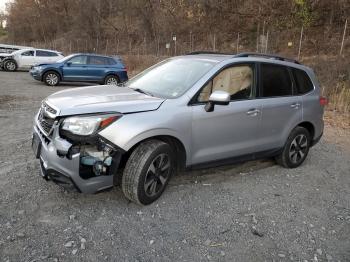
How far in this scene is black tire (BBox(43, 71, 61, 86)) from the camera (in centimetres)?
1506

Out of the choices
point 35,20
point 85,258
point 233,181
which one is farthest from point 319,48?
point 35,20

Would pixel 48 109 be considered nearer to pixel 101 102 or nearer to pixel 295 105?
pixel 101 102

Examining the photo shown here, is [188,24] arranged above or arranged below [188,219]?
above

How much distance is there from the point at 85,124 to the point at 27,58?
62.9 ft

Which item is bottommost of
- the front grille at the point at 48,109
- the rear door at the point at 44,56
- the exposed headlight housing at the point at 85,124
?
the rear door at the point at 44,56

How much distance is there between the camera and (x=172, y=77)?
4512 millimetres

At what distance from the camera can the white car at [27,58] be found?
66.4ft

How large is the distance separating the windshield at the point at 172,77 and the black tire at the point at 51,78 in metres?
11.3

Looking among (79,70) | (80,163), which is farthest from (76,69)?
(80,163)

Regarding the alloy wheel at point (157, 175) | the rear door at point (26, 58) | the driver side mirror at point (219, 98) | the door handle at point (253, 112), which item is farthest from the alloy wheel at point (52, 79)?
the driver side mirror at point (219, 98)

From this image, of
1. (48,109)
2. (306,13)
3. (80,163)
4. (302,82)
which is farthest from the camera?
(306,13)

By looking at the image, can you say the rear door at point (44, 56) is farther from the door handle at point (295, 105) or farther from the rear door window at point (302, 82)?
the door handle at point (295, 105)

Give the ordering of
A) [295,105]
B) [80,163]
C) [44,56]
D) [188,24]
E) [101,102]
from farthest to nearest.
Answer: [188,24] < [44,56] < [295,105] < [101,102] < [80,163]

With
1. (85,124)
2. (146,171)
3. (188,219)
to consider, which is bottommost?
(188,219)
